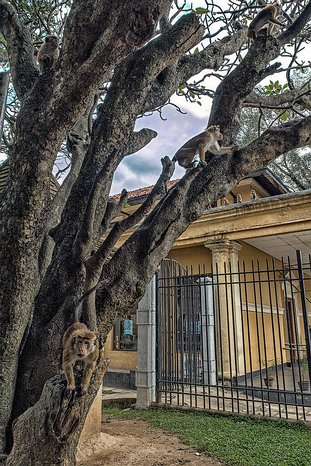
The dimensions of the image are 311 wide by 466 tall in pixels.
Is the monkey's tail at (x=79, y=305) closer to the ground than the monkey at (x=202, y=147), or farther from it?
closer to the ground

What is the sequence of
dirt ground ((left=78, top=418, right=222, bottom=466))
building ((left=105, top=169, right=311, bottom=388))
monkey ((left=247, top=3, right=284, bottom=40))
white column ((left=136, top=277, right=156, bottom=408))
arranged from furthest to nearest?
building ((left=105, top=169, right=311, bottom=388)) < white column ((left=136, top=277, right=156, bottom=408)) < dirt ground ((left=78, top=418, right=222, bottom=466)) < monkey ((left=247, top=3, right=284, bottom=40))

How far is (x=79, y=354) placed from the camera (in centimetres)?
164

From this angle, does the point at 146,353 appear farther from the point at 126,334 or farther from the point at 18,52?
the point at 18,52

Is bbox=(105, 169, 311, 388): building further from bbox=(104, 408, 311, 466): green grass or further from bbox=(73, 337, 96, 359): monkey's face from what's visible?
bbox=(73, 337, 96, 359): monkey's face

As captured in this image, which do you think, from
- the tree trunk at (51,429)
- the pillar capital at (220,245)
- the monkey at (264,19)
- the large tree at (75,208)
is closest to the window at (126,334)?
the pillar capital at (220,245)

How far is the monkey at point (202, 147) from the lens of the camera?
2961 millimetres

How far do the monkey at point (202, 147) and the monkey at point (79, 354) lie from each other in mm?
1590

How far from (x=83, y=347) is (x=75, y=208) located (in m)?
1.25

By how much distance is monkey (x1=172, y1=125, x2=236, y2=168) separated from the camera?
117 inches

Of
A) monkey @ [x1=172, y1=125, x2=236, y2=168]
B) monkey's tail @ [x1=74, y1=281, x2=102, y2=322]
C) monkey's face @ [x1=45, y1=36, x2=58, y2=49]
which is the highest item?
monkey's face @ [x1=45, y1=36, x2=58, y2=49]

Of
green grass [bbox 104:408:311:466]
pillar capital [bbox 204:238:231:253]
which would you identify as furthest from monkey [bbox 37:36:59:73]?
pillar capital [bbox 204:238:231:253]

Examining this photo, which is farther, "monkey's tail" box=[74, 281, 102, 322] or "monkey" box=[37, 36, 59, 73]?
"monkey" box=[37, 36, 59, 73]

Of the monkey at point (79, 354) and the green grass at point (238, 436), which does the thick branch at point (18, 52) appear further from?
the green grass at point (238, 436)

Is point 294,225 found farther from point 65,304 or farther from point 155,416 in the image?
point 65,304
